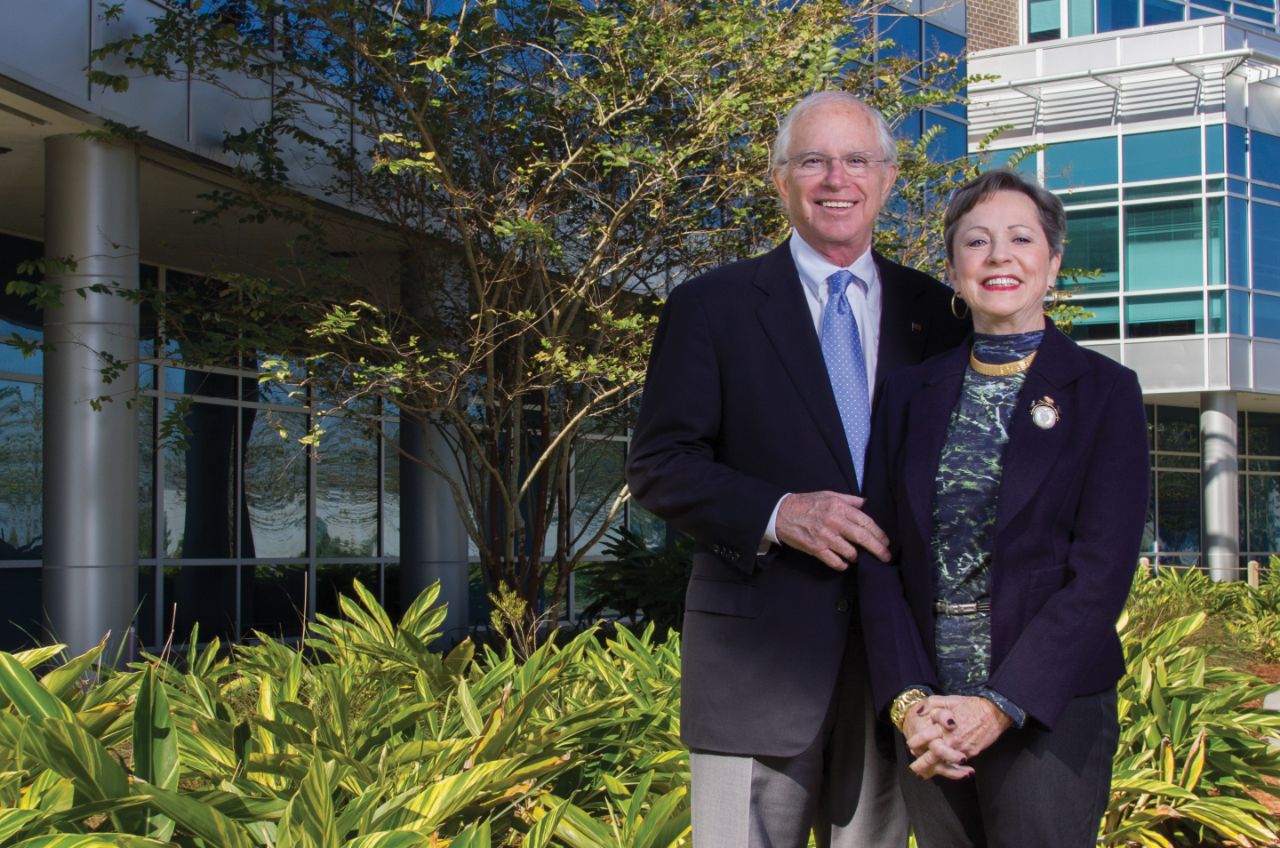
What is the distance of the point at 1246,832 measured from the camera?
210 inches

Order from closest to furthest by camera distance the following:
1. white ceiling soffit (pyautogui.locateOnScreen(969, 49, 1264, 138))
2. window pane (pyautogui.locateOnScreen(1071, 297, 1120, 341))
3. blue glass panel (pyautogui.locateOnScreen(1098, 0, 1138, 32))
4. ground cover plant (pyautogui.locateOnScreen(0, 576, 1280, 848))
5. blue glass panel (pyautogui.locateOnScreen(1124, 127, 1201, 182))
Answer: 1. ground cover plant (pyautogui.locateOnScreen(0, 576, 1280, 848))
2. white ceiling soffit (pyautogui.locateOnScreen(969, 49, 1264, 138))
3. blue glass panel (pyautogui.locateOnScreen(1124, 127, 1201, 182))
4. window pane (pyautogui.locateOnScreen(1071, 297, 1120, 341))
5. blue glass panel (pyautogui.locateOnScreen(1098, 0, 1138, 32))

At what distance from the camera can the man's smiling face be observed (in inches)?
105

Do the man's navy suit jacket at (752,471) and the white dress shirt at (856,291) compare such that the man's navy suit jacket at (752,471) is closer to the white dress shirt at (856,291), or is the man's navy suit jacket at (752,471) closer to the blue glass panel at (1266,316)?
the white dress shirt at (856,291)

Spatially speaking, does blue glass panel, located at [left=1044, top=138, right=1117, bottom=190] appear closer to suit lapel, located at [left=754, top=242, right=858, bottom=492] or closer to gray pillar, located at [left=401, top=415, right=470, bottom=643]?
gray pillar, located at [left=401, top=415, right=470, bottom=643]

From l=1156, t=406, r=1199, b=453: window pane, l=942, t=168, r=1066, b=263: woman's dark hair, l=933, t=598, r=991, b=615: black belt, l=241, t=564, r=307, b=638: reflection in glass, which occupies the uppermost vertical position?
l=1156, t=406, r=1199, b=453: window pane

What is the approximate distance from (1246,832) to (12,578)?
35.4 ft

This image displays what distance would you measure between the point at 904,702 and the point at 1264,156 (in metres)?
26.8

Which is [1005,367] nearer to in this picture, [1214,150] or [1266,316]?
[1214,150]

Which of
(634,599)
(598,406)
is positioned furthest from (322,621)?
(634,599)

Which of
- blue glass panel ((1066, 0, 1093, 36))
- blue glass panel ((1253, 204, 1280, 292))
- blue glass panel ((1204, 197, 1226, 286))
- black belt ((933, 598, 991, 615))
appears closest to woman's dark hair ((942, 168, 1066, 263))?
black belt ((933, 598, 991, 615))

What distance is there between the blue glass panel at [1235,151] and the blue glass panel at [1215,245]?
0.64 metres

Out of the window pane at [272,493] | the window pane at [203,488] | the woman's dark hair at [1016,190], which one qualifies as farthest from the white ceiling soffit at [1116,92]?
the woman's dark hair at [1016,190]

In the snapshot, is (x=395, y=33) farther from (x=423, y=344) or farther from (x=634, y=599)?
(x=634, y=599)

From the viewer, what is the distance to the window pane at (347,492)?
15680mm
